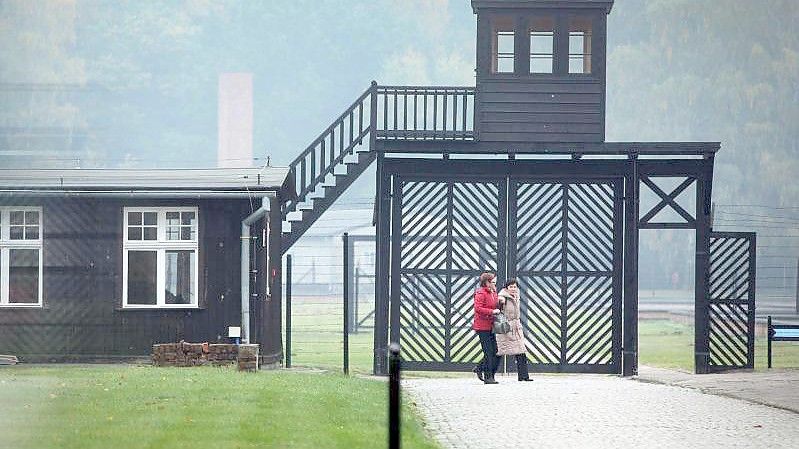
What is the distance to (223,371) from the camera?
23375 millimetres

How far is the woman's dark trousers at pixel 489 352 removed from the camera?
24.1 metres

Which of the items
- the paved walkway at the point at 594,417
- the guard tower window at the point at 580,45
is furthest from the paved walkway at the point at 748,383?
the guard tower window at the point at 580,45

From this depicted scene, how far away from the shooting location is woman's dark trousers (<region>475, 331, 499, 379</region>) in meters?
24.1

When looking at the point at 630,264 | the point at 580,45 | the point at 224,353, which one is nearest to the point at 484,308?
the point at 224,353

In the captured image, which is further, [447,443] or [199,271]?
[199,271]

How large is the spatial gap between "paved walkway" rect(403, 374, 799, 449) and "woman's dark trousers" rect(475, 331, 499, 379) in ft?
0.90

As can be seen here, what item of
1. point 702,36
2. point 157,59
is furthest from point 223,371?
point 702,36

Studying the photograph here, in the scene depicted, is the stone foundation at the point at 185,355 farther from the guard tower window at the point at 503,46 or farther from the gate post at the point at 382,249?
the guard tower window at the point at 503,46

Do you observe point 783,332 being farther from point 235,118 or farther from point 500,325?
point 235,118

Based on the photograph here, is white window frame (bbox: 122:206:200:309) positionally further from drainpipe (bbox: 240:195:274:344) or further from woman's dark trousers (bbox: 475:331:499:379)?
woman's dark trousers (bbox: 475:331:499:379)

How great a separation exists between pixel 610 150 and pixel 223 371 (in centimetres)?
856

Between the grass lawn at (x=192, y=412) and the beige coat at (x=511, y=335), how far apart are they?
8.89ft

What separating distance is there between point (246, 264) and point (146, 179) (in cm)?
255

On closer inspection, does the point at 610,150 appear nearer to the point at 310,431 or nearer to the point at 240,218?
the point at 240,218
